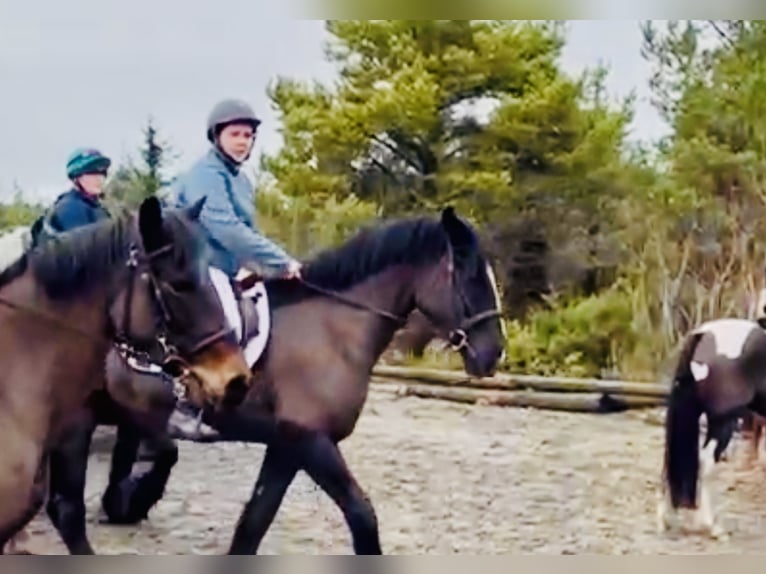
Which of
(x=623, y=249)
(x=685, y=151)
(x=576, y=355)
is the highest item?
(x=685, y=151)

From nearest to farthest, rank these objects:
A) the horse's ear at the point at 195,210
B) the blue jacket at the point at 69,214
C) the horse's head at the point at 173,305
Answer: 1. the horse's head at the point at 173,305
2. the horse's ear at the point at 195,210
3. the blue jacket at the point at 69,214

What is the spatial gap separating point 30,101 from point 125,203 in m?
0.26

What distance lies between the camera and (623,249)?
8.73ft

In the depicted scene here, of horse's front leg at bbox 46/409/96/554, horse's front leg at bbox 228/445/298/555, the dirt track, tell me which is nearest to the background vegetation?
the dirt track

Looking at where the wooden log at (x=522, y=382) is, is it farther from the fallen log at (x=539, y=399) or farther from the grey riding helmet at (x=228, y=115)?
the grey riding helmet at (x=228, y=115)

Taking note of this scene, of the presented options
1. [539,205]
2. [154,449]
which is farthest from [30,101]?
[539,205]

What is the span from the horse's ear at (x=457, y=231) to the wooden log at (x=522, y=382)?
0.26m

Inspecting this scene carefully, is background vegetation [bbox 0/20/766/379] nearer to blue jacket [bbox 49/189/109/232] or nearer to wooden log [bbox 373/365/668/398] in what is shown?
wooden log [bbox 373/365/668/398]

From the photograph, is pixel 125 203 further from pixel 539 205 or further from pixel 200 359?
pixel 539 205

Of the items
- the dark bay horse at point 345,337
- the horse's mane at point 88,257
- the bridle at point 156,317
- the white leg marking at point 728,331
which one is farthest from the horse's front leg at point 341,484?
the white leg marking at point 728,331

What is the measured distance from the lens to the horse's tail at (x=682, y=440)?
2670mm

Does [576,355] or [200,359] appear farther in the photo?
[576,355]

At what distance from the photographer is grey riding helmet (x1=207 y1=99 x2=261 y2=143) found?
2.56m

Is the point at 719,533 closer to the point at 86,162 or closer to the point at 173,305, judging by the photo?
the point at 173,305
